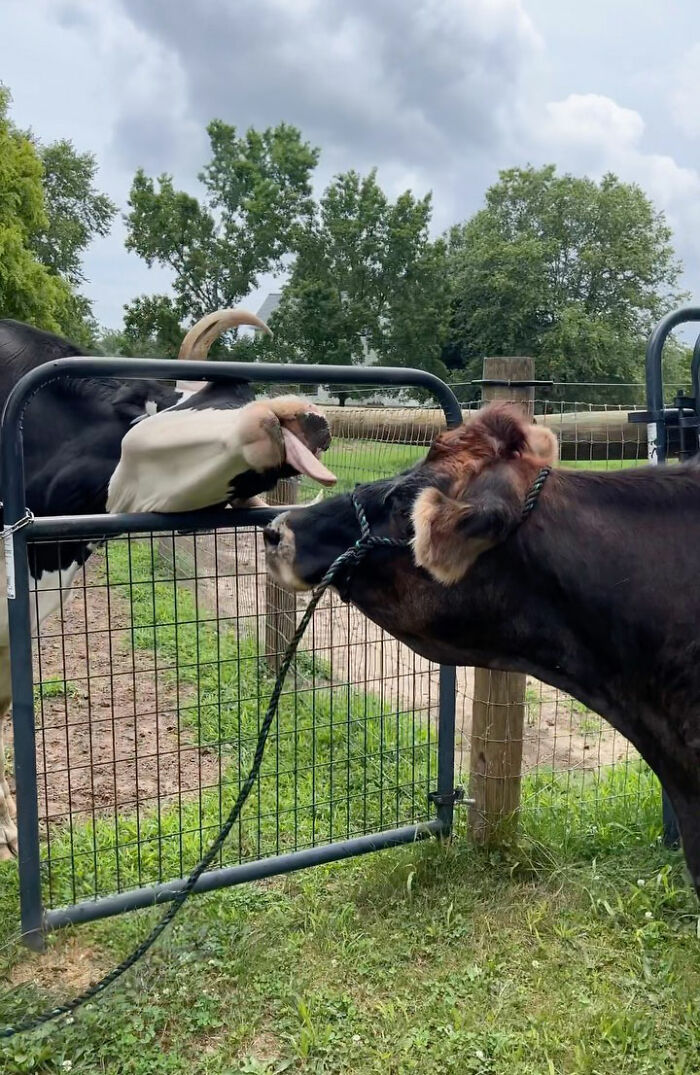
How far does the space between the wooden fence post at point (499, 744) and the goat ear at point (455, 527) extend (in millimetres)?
1942

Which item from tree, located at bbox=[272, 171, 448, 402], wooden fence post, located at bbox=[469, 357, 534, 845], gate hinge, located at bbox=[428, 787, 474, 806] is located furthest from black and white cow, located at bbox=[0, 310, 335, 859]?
tree, located at bbox=[272, 171, 448, 402]

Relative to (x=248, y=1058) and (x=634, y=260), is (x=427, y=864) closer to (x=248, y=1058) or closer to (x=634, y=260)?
(x=248, y=1058)

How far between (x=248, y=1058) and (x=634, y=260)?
164ft

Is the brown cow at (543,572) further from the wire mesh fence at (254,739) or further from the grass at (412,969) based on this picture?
the grass at (412,969)

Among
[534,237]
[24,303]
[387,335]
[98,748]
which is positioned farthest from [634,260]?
[98,748]

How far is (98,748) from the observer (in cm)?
469

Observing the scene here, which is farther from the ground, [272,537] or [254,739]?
[272,537]

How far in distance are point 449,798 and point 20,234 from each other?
21.5 m

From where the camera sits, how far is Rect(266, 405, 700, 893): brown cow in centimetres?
167

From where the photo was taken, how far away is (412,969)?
2814 mm

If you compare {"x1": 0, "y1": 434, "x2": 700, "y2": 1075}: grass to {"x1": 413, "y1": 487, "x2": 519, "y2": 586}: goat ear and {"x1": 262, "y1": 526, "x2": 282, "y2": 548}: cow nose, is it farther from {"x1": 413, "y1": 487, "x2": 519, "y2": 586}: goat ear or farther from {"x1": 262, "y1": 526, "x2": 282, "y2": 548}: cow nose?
{"x1": 413, "y1": 487, "x2": 519, "y2": 586}: goat ear

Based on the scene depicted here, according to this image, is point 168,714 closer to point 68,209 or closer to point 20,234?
point 20,234

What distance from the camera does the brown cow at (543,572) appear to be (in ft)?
5.49

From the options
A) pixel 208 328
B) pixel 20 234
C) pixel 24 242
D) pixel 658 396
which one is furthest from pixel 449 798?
pixel 24 242
